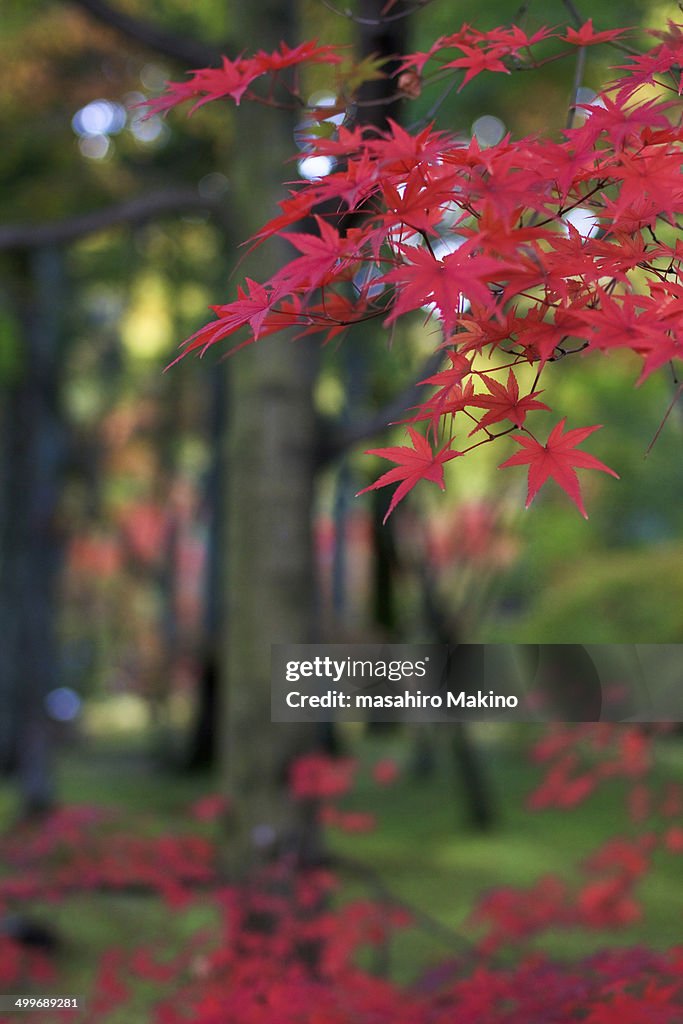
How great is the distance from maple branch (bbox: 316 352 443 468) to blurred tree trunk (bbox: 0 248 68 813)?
9.18ft

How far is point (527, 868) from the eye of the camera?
5.12m

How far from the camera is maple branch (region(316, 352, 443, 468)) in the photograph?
2.72m

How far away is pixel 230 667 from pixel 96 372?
656 centimetres

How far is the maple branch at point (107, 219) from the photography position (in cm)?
332

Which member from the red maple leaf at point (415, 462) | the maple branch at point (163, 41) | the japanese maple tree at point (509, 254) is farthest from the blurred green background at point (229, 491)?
the red maple leaf at point (415, 462)

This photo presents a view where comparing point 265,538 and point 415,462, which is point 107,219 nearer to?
point 265,538

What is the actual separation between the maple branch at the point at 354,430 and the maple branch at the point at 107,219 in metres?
0.90

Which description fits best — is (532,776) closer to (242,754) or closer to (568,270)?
(242,754)

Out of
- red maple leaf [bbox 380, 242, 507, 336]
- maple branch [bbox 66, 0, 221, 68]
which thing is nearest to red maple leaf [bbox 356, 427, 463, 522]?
red maple leaf [bbox 380, 242, 507, 336]

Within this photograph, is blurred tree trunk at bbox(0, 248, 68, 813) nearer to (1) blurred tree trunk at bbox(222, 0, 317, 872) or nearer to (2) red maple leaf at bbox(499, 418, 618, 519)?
(1) blurred tree trunk at bbox(222, 0, 317, 872)

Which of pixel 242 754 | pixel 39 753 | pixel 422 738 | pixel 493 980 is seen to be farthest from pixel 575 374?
pixel 493 980

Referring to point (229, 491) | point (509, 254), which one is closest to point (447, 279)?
point (509, 254)

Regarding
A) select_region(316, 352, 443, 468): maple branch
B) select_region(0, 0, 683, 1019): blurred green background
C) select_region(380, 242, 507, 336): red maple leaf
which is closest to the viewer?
select_region(380, 242, 507, 336): red maple leaf

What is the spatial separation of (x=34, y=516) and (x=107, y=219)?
276cm
